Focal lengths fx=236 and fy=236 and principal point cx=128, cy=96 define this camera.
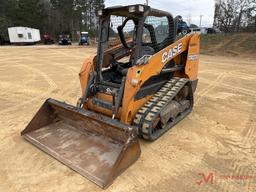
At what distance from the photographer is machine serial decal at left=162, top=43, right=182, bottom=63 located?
13.1 ft

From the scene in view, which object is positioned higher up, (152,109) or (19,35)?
(19,35)

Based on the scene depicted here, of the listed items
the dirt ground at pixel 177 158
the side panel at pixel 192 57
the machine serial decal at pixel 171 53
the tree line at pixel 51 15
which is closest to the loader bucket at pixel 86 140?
the dirt ground at pixel 177 158

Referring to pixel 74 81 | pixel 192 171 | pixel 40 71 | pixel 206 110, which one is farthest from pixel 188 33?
pixel 40 71

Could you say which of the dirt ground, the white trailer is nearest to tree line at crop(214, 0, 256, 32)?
the dirt ground

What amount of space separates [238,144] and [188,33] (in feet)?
7.91

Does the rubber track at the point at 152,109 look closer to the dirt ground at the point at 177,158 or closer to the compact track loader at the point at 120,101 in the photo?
the compact track loader at the point at 120,101

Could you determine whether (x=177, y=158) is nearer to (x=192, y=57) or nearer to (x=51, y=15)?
(x=192, y=57)

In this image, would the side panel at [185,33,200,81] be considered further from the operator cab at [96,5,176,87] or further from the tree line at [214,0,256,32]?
the tree line at [214,0,256,32]

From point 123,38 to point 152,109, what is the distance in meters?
1.68

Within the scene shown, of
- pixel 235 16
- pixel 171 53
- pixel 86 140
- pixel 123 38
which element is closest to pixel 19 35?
pixel 235 16

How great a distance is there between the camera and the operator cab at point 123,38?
4.14 meters

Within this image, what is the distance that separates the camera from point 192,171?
3053mm

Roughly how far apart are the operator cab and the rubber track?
2.25ft

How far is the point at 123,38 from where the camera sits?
4.63 meters
